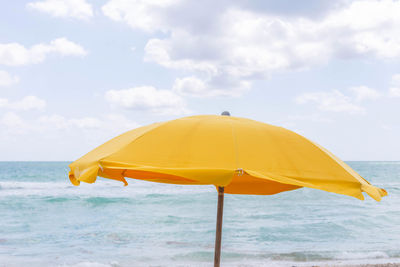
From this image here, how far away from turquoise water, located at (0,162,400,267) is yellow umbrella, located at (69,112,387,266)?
7.73 m

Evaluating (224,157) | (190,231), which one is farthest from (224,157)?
(190,231)

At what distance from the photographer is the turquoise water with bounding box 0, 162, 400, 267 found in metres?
11.1

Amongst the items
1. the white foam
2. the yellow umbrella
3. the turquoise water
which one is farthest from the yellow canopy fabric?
the white foam

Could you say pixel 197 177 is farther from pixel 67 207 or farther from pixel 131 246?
pixel 67 207

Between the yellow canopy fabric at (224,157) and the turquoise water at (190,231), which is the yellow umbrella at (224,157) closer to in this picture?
the yellow canopy fabric at (224,157)

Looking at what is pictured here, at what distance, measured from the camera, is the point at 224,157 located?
2.87 metres

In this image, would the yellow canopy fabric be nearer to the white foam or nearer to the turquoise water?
the turquoise water

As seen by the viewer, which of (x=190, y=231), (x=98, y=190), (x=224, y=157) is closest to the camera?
(x=224, y=157)

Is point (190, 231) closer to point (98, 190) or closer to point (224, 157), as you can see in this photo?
point (224, 157)

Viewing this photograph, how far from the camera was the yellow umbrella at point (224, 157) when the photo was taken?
109 inches

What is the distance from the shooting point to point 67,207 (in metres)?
21.9

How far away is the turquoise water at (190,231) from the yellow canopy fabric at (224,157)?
25.4 ft

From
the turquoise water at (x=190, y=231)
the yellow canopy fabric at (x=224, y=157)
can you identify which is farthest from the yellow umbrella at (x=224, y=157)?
the turquoise water at (x=190, y=231)

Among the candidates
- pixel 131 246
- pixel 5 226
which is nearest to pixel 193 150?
pixel 131 246
